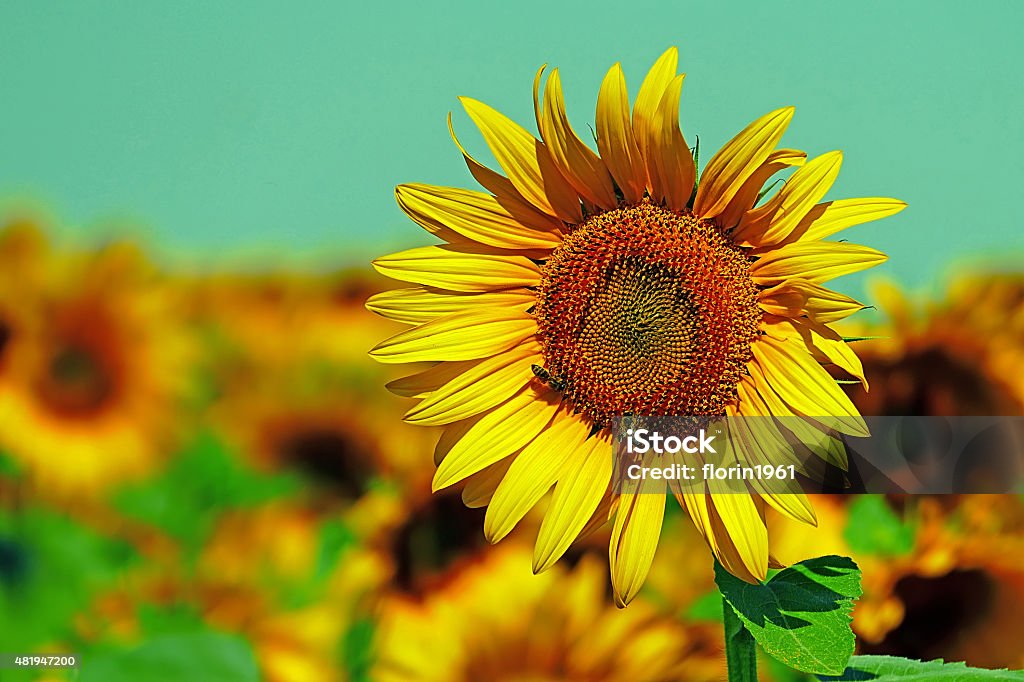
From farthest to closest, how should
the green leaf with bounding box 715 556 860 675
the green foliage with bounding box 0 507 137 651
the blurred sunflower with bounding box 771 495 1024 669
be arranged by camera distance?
the green foliage with bounding box 0 507 137 651
the blurred sunflower with bounding box 771 495 1024 669
the green leaf with bounding box 715 556 860 675

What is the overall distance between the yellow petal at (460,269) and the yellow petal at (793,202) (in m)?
0.14

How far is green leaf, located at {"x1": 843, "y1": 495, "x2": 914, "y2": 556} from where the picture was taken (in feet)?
2.83

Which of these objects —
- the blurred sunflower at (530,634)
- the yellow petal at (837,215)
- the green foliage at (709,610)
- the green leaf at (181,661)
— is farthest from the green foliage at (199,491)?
the yellow petal at (837,215)

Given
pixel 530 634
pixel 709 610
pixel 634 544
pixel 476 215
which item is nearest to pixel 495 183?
pixel 476 215

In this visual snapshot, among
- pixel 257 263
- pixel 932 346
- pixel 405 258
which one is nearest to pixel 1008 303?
pixel 932 346

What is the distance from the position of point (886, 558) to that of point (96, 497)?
0.84 meters

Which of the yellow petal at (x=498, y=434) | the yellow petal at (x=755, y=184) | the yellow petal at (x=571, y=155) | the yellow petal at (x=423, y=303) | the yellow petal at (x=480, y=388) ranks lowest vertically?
the yellow petal at (x=498, y=434)

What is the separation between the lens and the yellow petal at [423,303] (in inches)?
23.7

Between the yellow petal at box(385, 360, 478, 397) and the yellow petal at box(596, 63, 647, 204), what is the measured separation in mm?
141

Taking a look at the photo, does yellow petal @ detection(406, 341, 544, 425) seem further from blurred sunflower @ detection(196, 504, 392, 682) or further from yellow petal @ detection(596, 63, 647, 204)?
blurred sunflower @ detection(196, 504, 392, 682)

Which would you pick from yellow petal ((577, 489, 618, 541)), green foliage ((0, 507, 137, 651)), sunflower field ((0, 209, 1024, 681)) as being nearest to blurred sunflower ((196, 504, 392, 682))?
sunflower field ((0, 209, 1024, 681))

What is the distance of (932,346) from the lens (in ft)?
2.89

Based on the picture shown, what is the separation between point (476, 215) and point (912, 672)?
39 centimetres

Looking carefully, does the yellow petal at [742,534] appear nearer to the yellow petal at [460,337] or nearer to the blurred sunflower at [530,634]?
the yellow petal at [460,337]
